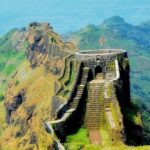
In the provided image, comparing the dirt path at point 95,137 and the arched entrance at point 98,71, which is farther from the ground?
the arched entrance at point 98,71

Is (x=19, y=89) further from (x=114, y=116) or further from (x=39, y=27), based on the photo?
(x=114, y=116)

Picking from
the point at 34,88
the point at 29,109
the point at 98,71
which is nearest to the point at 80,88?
the point at 98,71

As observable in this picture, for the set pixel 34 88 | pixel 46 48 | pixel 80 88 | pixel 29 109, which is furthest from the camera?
pixel 46 48

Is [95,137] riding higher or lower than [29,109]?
lower

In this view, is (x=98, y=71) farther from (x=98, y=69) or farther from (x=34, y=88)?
(x=34, y=88)

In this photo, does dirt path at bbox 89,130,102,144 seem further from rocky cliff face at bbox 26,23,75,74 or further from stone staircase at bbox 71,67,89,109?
rocky cliff face at bbox 26,23,75,74

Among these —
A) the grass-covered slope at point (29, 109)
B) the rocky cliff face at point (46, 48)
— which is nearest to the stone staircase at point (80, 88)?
→ the grass-covered slope at point (29, 109)

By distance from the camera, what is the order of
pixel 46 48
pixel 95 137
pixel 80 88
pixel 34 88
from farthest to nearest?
pixel 46 48 < pixel 34 88 < pixel 80 88 < pixel 95 137

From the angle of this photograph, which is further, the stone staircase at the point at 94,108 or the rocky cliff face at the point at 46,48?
the rocky cliff face at the point at 46,48

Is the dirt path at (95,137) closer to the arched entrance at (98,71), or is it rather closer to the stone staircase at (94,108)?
the stone staircase at (94,108)

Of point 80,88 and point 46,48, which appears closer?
point 80,88
